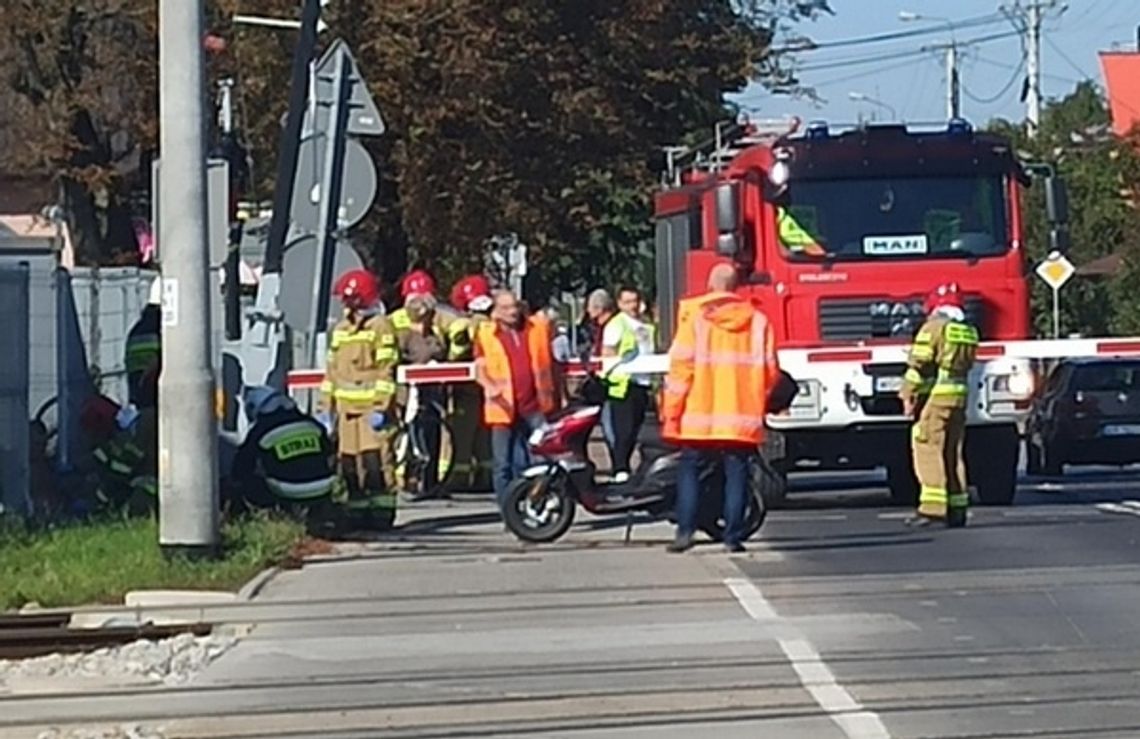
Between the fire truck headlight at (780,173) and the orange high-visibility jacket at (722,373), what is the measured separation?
155 inches

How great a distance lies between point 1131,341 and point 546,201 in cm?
1589

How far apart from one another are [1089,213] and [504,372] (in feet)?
139

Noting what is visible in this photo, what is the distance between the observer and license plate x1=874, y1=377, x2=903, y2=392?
64.6 feet

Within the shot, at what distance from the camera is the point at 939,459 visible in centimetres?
1792

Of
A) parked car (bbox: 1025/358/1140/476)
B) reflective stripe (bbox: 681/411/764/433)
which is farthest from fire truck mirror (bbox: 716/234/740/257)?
parked car (bbox: 1025/358/1140/476)

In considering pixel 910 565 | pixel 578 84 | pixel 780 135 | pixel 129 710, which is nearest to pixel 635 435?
pixel 780 135

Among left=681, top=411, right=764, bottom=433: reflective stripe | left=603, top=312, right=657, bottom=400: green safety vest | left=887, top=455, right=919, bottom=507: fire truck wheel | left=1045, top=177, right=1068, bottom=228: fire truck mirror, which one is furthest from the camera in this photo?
left=887, top=455, right=919, bottom=507: fire truck wheel

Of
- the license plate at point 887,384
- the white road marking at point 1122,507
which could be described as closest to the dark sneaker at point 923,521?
the license plate at point 887,384

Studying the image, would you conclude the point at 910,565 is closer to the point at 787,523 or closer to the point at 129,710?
the point at 787,523

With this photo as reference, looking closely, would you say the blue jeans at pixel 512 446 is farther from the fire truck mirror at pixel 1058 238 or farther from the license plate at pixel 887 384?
the fire truck mirror at pixel 1058 238

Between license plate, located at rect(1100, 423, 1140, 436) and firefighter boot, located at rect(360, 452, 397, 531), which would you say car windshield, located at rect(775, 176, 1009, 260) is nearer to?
firefighter boot, located at rect(360, 452, 397, 531)

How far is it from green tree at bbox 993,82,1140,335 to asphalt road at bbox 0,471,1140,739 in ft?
87.7

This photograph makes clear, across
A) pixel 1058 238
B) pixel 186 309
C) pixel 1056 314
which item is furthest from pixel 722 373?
pixel 1056 314

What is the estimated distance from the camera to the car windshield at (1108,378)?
28094mm
